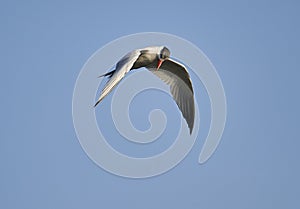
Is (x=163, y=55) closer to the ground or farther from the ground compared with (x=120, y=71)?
farther from the ground

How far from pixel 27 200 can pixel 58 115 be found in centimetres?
37

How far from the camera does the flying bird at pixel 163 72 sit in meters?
1.90

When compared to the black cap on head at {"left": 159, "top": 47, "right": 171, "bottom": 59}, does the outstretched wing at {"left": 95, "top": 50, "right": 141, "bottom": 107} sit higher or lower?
lower

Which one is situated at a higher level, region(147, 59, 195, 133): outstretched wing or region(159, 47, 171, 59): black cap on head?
region(159, 47, 171, 59): black cap on head

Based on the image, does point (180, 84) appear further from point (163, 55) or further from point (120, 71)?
point (120, 71)

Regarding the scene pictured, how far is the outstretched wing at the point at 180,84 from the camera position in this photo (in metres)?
1.94

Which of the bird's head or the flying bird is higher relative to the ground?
the bird's head

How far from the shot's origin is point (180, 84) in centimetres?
195

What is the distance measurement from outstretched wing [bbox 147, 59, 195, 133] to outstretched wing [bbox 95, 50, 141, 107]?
80 millimetres

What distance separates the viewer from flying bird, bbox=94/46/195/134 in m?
1.90

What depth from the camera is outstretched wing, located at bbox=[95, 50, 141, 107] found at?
189 cm

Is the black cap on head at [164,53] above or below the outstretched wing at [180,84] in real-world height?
above

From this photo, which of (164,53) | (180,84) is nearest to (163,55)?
(164,53)

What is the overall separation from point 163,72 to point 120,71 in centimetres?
19
